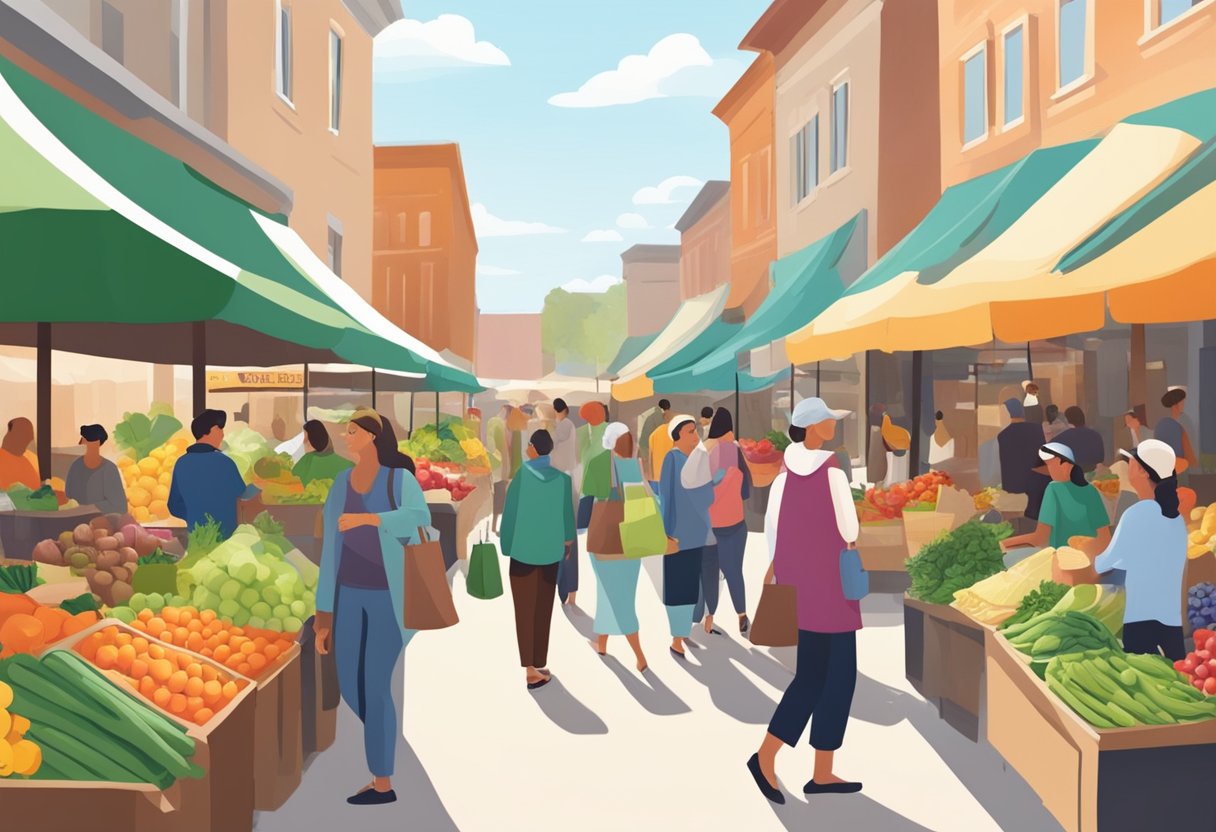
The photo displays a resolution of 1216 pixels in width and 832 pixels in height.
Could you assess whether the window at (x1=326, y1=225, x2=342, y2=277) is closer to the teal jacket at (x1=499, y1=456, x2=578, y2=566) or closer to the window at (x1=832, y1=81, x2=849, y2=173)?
the window at (x1=832, y1=81, x2=849, y2=173)

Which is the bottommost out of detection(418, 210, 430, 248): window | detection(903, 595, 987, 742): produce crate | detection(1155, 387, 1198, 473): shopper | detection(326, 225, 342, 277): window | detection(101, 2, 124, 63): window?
detection(903, 595, 987, 742): produce crate

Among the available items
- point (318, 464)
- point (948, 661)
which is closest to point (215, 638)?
point (948, 661)

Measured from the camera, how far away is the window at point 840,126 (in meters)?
20.8

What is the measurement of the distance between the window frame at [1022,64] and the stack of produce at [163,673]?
12727 mm

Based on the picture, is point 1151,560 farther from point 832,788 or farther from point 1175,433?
point 1175,433

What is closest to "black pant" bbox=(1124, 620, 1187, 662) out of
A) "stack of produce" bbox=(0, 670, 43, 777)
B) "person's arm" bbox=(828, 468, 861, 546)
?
"person's arm" bbox=(828, 468, 861, 546)

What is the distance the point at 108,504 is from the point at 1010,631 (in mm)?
7485

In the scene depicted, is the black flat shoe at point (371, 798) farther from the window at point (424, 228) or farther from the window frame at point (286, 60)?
the window at point (424, 228)

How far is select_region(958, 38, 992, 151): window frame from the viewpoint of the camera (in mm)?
14836

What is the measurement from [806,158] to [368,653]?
2031 cm

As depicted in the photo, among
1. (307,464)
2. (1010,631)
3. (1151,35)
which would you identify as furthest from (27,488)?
(1151,35)

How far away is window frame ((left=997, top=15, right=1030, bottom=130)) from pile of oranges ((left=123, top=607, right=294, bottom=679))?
12.2 m

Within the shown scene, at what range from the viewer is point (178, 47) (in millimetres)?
15328

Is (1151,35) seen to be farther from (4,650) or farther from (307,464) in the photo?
(4,650)
